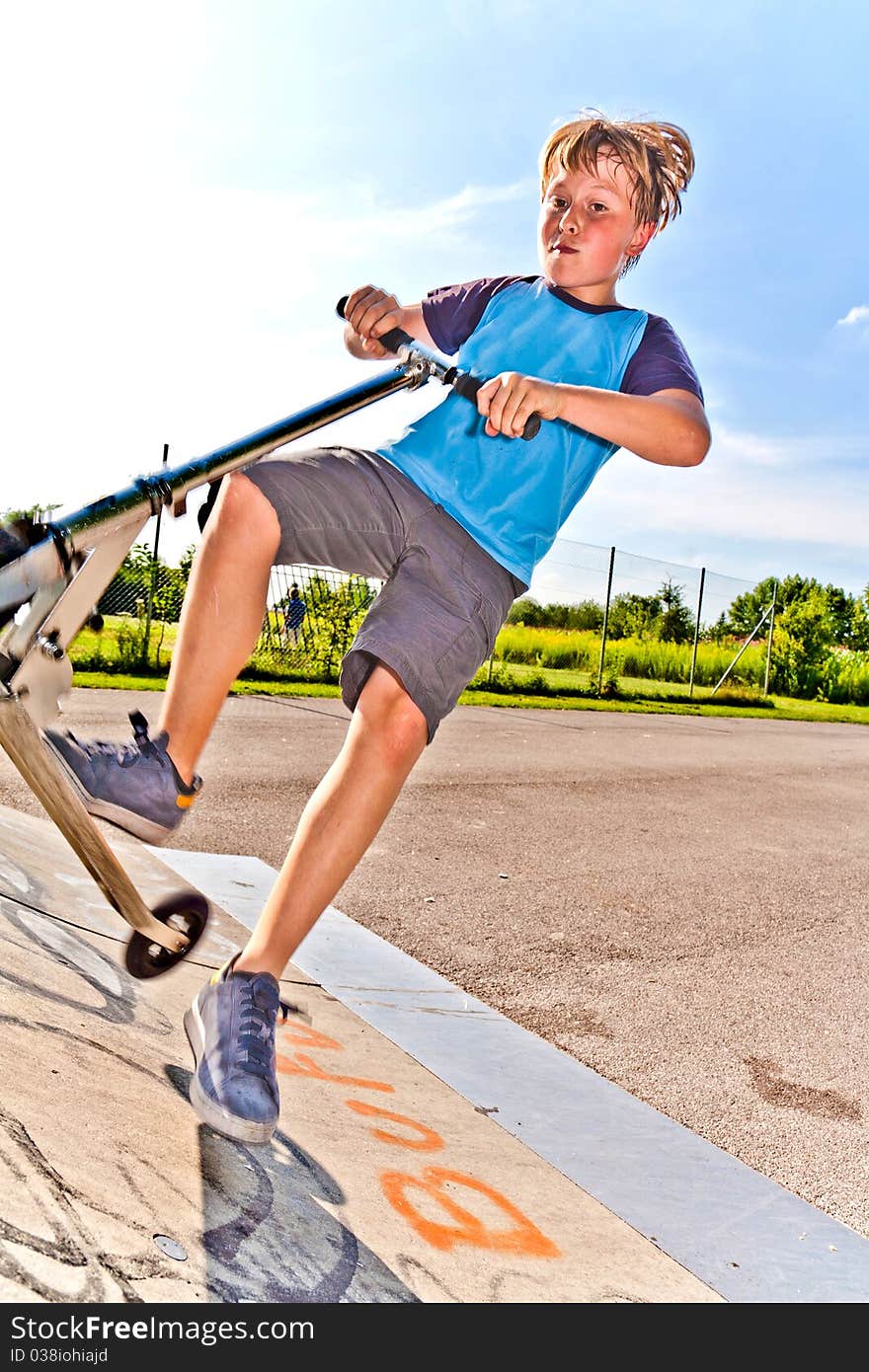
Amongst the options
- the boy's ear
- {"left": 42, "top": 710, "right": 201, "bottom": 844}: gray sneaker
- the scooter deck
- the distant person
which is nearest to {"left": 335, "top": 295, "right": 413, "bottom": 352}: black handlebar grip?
the boy's ear

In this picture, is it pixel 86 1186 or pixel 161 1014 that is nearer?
pixel 86 1186

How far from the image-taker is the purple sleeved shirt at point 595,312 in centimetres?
204

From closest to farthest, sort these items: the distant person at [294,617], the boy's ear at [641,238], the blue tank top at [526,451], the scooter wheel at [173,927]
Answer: the blue tank top at [526,451] < the boy's ear at [641,238] < the scooter wheel at [173,927] < the distant person at [294,617]

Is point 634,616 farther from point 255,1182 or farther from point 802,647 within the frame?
point 255,1182

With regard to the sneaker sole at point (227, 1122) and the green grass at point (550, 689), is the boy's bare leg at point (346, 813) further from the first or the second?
the green grass at point (550, 689)

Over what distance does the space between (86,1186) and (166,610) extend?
12.7 meters

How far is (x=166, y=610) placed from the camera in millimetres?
13805

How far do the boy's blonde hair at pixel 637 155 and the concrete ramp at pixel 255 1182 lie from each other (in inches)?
73.1

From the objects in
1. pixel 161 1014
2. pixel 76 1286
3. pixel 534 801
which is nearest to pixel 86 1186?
pixel 76 1286

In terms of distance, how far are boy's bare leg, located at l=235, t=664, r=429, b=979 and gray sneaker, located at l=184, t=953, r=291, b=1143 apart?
0.15ft

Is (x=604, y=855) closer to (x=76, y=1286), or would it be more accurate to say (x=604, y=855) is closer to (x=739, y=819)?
(x=739, y=819)

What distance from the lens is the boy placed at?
1.93 meters

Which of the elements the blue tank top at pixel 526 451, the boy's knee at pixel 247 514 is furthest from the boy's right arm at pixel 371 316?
the boy's knee at pixel 247 514

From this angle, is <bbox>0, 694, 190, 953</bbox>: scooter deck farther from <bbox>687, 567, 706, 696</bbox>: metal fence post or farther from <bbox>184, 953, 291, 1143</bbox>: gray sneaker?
<bbox>687, 567, 706, 696</bbox>: metal fence post
